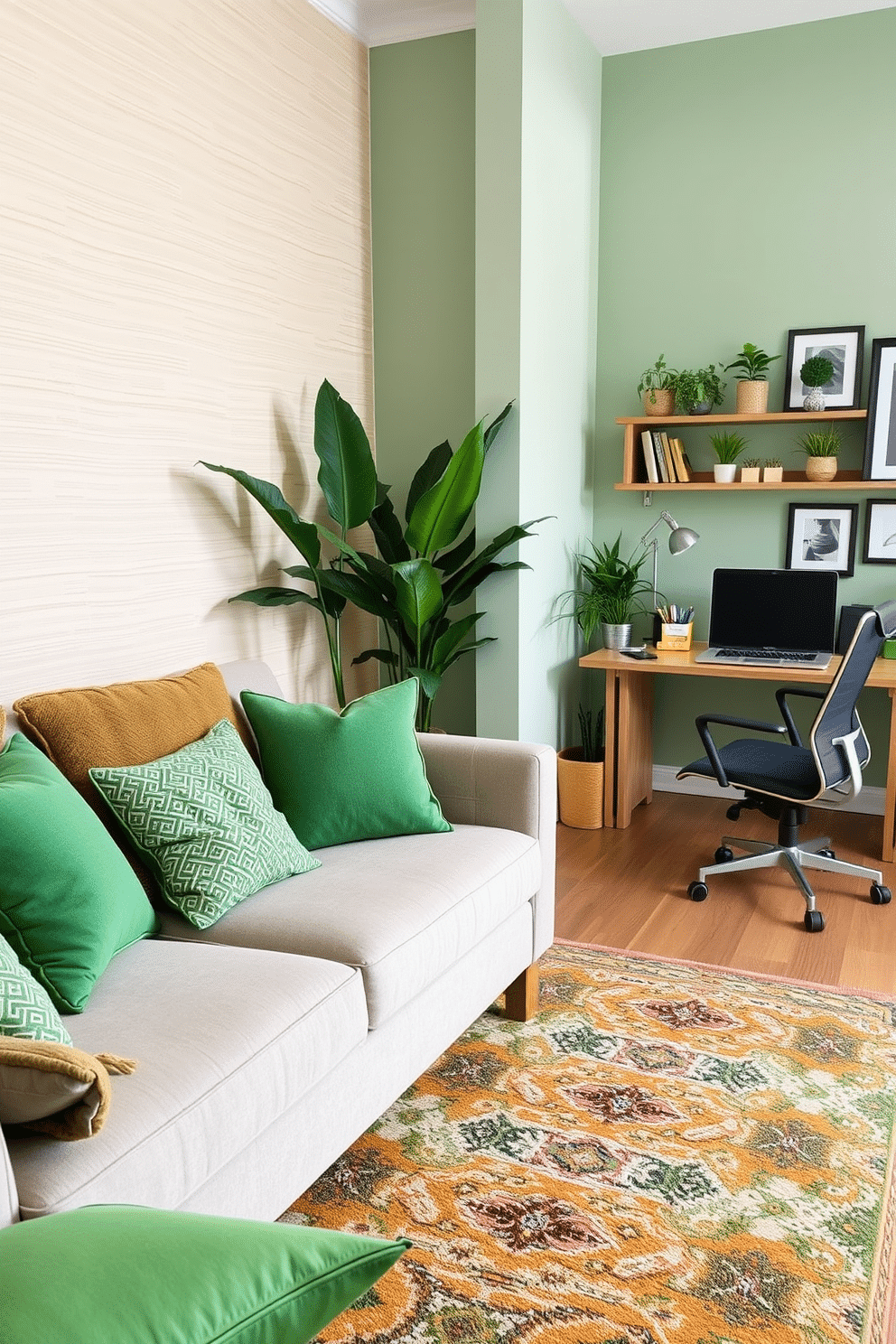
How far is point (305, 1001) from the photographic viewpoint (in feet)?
5.69

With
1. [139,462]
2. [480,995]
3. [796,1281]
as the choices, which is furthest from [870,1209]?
[139,462]

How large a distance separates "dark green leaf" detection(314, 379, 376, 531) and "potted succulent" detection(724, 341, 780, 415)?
1.56 m

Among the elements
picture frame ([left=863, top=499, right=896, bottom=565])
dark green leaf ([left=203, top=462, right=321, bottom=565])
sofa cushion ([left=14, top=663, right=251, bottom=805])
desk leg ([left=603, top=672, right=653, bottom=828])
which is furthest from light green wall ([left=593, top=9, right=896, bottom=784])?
sofa cushion ([left=14, top=663, right=251, bottom=805])

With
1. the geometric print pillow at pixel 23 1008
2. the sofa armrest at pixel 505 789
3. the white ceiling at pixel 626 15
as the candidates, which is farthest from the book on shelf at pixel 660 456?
the geometric print pillow at pixel 23 1008

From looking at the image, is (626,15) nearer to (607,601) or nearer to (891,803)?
(607,601)

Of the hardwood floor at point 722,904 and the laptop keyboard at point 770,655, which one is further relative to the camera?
the laptop keyboard at point 770,655

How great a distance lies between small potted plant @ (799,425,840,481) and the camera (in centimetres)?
403

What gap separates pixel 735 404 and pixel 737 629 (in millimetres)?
904

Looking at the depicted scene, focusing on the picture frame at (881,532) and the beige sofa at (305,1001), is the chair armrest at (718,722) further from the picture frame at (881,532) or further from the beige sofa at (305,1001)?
the picture frame at (881,532)

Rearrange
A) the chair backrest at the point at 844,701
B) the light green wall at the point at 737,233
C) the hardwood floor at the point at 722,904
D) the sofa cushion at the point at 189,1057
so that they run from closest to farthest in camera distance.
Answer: the sofa cushion at the point at 189,1057, the hardwood floor at the point at 722,904, the chair backrest at the point at 844,701, the light green wall at the point at 737,233

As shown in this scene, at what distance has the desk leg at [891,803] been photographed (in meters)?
3.61

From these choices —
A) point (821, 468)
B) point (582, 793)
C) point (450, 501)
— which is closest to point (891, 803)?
Result: point (582, 793)

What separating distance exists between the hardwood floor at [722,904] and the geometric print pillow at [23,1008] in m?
1.90

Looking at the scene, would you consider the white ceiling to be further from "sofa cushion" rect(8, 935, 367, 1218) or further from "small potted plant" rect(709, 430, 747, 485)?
"sofa cushion" rect(8, 935, 367, 1218)
